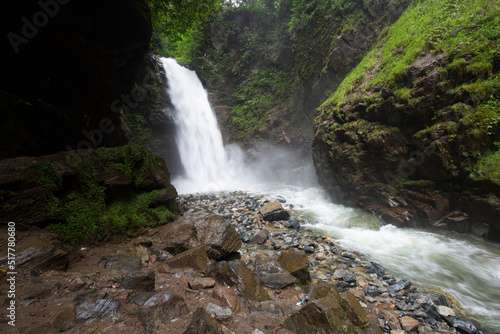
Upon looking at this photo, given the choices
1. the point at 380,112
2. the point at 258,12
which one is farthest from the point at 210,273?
the point at 258,12

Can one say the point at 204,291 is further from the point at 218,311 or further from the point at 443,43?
the point at 443,43

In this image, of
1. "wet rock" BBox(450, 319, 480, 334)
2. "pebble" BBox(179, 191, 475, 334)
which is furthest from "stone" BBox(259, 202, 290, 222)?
"wet rock" BBox(450, 319, 480, 334)

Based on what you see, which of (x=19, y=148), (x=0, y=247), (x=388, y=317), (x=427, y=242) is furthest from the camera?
(x=427, y=242)

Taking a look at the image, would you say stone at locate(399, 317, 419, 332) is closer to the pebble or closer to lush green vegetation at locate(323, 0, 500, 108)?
the pebble

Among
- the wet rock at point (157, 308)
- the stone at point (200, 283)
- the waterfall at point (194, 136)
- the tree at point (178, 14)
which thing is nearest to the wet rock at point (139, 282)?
the wet rock at point (157, 308)

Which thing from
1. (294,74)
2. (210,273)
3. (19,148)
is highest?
(294,74)

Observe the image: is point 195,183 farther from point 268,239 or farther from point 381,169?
point 381,169

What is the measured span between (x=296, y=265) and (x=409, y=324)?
185cm

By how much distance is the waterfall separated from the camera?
1648cm

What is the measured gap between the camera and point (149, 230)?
5.29 meters

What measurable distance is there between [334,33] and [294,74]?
4.78m

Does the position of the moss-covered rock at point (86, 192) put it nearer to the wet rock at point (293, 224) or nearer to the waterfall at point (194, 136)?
the wet rock at point (293, 224)

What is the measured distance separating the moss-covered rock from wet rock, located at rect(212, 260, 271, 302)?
264cm

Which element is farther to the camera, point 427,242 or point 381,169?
point 381,169
